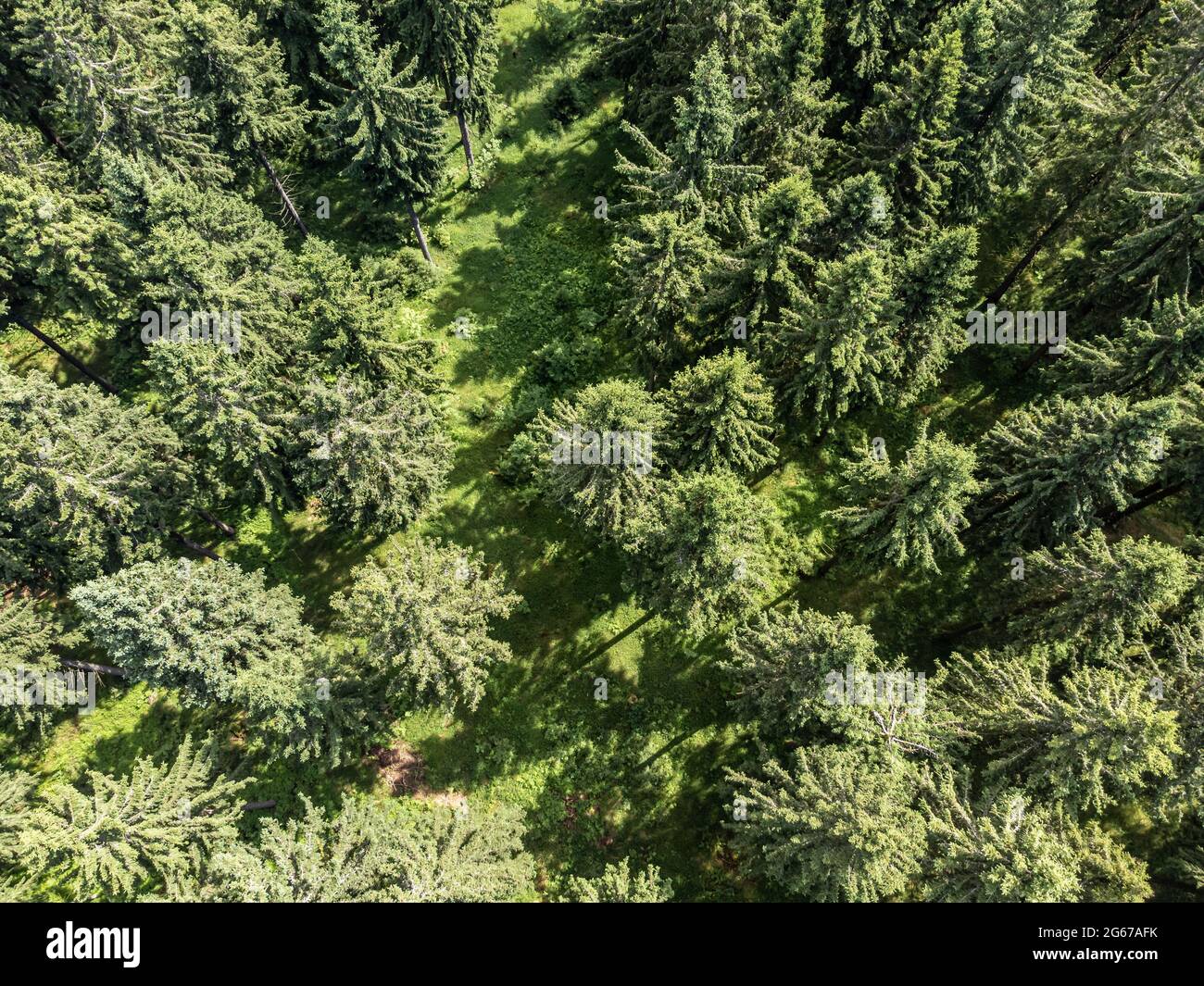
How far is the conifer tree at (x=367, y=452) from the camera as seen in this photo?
22469 mm

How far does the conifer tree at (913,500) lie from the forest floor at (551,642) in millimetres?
5360

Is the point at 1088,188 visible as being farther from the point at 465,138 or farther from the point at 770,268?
the point at 465,138

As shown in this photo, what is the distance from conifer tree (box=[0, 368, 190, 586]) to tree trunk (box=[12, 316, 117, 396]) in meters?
9.25

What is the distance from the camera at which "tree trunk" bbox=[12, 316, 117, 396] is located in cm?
2947

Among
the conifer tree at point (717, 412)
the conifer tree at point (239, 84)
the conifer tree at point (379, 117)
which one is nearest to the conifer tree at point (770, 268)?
the conifer tree at point (717, 412)

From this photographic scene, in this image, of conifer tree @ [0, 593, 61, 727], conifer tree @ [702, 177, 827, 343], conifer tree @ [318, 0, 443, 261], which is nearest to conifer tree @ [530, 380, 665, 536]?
conifer tree @ [702, 177, 827, 343]

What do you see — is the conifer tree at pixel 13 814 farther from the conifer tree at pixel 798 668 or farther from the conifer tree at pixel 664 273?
the conifer tree at pixel 664 273

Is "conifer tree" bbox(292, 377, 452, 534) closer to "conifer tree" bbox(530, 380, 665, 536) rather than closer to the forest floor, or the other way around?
"conifer tree" bbox(530, 380, 665, 536)

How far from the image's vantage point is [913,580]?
2934cm

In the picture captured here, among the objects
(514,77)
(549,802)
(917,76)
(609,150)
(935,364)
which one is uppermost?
(514,77)

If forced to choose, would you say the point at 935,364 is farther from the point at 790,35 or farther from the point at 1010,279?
the point at 790,35

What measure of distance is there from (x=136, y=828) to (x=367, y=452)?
13.3 meters

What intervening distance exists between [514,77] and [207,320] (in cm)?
2948

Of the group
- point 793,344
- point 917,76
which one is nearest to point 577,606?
point 793,344
